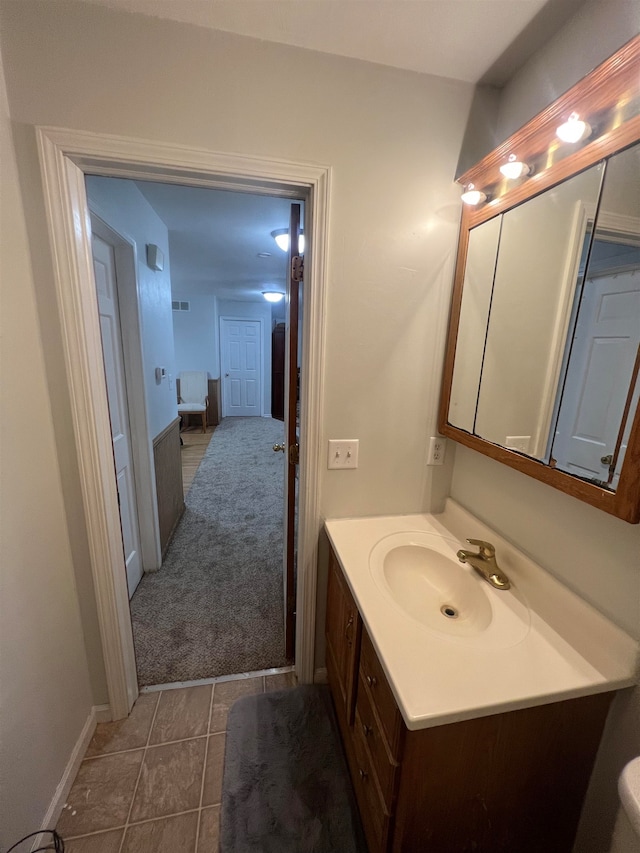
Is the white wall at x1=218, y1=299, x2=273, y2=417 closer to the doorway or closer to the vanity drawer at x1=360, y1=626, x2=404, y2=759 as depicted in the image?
the doorway

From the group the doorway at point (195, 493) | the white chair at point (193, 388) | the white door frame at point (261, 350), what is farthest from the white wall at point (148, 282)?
the white door frame at point (261, 350)

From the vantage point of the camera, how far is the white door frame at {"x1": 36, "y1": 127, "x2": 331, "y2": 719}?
1017 mm

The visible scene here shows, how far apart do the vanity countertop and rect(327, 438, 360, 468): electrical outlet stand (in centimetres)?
44

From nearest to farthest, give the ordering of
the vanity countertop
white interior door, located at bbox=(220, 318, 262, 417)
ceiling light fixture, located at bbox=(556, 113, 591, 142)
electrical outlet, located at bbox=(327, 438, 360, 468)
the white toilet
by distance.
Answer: the white toilet → the vanity countertop → ceiling light fixture, located at bbox=(556, 113, 591, 142) → electrical outlet, located at bbox=(327, 438, 360, 468) → white interior door, located at bbox=(220, 318, 262, 417)

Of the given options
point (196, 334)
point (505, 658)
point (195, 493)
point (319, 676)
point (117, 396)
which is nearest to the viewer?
point (505, 658)

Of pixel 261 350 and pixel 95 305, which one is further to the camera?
pixel 261 350

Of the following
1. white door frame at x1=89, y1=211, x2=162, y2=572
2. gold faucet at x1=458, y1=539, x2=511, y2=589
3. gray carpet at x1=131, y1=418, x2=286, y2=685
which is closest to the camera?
gold faucet at x1=458, y1=539, x2=511, y2=589

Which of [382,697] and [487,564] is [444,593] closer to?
[487,564]

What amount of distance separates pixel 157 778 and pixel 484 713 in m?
1.26

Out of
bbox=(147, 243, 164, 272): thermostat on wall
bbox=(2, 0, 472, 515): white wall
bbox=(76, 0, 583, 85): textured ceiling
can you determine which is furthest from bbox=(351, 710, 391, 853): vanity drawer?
bbox=(147, 243, 164, 272): thermostat on wall

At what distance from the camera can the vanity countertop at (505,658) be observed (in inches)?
27.6

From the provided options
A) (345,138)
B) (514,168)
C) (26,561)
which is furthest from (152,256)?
(514,168)

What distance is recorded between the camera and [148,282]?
7.20ft

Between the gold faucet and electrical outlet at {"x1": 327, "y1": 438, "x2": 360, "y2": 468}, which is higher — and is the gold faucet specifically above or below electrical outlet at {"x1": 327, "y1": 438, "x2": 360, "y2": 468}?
below
